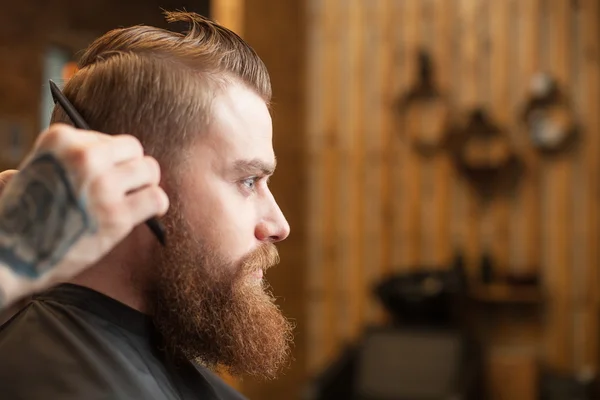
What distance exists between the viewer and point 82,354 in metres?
1.08

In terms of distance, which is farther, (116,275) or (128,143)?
(116,275)

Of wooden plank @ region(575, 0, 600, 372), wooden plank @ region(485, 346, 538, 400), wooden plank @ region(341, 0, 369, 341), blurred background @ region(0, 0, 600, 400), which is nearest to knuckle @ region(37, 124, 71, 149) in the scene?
blurred background @ region(0, 0, 600, 400)

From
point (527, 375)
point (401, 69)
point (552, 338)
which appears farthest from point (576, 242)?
point (401, 69)

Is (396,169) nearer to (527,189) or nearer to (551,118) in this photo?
(527,189)

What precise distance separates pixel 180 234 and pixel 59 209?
1.36 feet

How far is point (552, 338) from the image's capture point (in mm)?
5152

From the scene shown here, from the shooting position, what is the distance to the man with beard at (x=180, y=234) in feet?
3.85

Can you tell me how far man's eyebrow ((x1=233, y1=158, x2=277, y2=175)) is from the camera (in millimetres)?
1271

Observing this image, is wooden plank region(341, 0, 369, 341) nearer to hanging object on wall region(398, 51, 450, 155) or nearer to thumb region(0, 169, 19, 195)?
hanging object on wall region(398, 51, 450, 155)

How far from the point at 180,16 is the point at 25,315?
23.3 inches

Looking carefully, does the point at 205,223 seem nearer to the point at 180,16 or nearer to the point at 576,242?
the point at 180,16

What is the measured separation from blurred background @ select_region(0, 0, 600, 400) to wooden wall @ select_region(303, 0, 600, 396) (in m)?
0.01

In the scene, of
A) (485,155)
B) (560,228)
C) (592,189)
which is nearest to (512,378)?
(560,228)

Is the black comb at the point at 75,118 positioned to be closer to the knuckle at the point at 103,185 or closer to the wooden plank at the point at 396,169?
the knuckle at the point at 103,185
